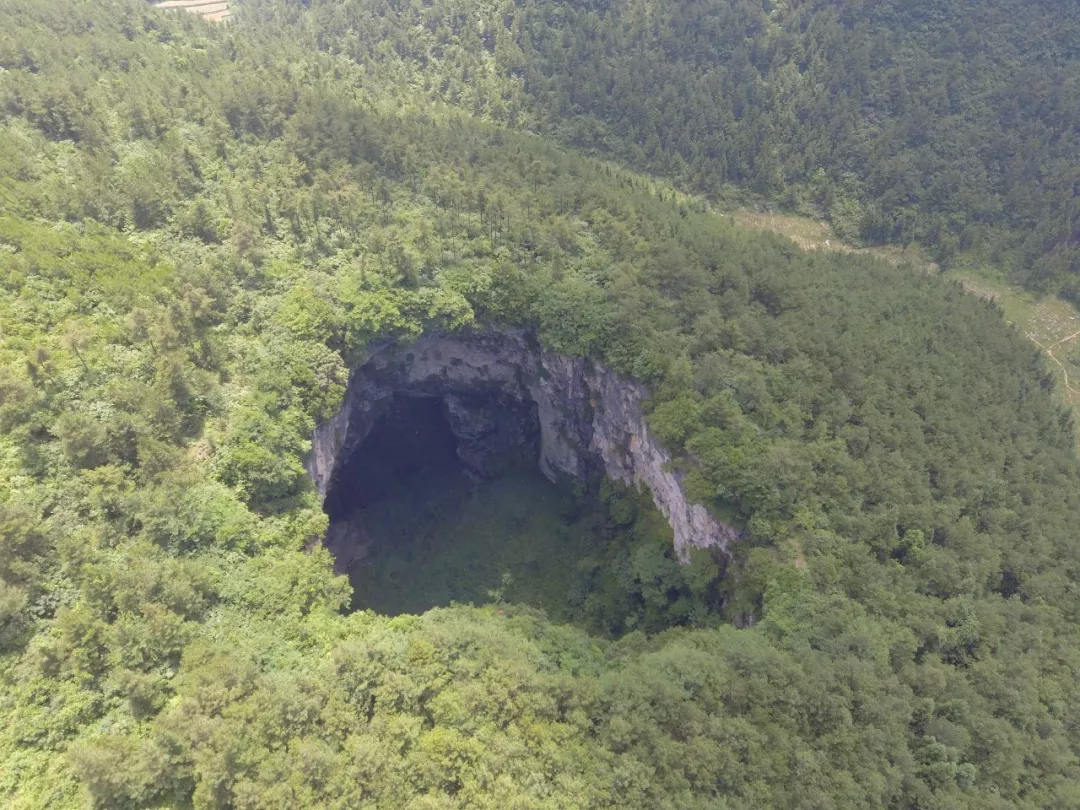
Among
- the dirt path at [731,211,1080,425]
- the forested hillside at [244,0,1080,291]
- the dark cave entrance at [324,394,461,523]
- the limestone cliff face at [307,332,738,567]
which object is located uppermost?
the forested hillside at [244,0,1080,291]

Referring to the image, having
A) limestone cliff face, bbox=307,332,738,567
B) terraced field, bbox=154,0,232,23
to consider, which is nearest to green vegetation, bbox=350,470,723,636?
limestone cliff face, bbox=307,332,738,567

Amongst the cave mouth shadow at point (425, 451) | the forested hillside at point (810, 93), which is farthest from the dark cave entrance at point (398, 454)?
the forested hillside at point (810, 93)

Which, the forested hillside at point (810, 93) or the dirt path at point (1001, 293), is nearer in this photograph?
the dirt path at point (1001, 293)

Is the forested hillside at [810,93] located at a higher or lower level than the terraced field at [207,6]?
higher

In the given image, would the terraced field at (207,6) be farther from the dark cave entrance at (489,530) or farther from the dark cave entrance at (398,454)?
the dark cave entrance at (489,530)

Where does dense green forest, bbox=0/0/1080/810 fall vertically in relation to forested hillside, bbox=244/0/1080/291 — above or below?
below

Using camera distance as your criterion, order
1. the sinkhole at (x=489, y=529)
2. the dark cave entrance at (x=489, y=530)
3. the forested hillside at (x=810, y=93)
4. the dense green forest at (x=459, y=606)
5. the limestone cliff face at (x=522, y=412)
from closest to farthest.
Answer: the dense green forest at (x=459, y=606)
the limestone cliff face at (x=522, y=412)
the sinkhole at (x=489, y=529)
the dark cave entrance at (x=489, y=530)
the forested hillside at (x=810, y=93)

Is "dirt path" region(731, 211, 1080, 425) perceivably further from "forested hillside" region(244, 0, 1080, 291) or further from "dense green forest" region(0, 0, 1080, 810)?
"dense green forest" region(0, 0, 1080, 810)
